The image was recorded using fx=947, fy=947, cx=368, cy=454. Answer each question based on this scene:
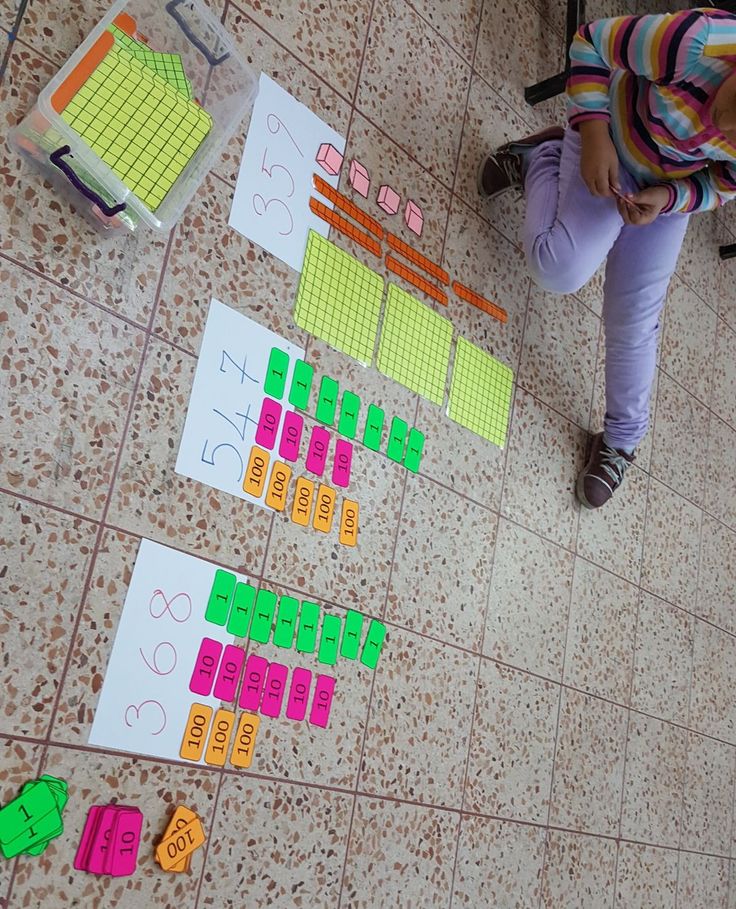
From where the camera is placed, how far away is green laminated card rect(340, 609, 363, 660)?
139cm

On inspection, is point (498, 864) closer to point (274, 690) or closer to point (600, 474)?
point (274, 690)

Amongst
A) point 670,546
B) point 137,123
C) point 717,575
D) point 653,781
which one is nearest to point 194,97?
point 137,123

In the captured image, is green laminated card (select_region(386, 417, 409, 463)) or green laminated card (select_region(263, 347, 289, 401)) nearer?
green laminated card (select_region(263, 347, 289, 401))

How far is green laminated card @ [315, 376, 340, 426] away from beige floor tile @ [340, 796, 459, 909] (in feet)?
1.83

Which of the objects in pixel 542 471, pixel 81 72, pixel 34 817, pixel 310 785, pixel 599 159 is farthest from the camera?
pixel 542 471

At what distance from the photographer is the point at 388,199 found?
1.58m

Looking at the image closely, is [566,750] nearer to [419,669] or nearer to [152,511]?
[419,669]

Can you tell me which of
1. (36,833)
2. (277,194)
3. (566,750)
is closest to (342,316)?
(277,194)

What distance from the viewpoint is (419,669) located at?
1.51 m

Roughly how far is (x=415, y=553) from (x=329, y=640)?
0.81ft

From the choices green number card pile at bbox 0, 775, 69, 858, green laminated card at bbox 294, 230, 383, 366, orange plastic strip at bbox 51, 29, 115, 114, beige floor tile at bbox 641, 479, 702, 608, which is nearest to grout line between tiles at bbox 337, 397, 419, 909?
green laminated card at bbox 294, 230, 383, 366

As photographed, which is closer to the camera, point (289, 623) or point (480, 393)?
point (289, 623)

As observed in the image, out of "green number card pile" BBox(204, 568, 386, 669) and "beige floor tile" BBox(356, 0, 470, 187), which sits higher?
"beige floor tile" BBox(356, 0, 470, 187)

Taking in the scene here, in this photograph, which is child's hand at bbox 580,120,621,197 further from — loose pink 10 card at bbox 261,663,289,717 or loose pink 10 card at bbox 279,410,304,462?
loose pink 10 card at bbox 261,663,289,717
